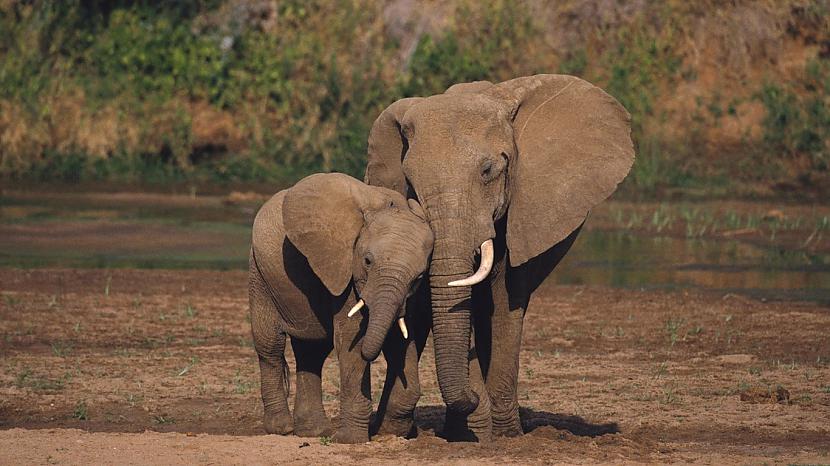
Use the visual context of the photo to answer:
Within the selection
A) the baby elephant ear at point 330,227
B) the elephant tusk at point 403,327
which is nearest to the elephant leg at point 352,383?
the baby elephant ear at point 330,227

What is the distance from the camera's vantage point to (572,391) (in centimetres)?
1051

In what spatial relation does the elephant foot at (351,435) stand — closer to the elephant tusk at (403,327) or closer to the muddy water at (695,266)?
the elephant tusk at (403,327)

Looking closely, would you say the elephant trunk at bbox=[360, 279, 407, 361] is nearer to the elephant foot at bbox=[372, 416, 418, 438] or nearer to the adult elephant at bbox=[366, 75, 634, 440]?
the adult elephant at bbox=[366, 75, 634, 440]

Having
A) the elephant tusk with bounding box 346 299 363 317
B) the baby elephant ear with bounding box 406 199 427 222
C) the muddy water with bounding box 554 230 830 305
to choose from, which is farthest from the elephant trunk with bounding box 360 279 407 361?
the muddy water with bounding box 554 230 830 305

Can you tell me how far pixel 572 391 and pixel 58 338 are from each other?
14.4ft

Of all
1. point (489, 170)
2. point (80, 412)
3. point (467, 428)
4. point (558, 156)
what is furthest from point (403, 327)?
point (80, 412)

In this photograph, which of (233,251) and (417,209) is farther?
(233,251)

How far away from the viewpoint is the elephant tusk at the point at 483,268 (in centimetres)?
773

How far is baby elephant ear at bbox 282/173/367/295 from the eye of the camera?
26.5 ft

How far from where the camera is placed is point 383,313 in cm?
760

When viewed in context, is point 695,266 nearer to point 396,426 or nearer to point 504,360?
point 504,360

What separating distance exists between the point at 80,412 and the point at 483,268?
127 inches

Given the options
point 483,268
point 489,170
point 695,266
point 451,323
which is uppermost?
point 489,170

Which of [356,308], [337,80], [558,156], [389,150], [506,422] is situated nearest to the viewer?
[356,308]
